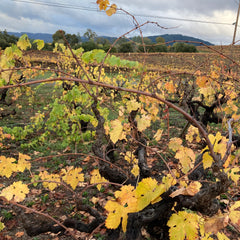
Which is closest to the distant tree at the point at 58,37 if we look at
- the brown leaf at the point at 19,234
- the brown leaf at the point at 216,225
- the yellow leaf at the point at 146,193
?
the yellow leaf at the point at 146,193

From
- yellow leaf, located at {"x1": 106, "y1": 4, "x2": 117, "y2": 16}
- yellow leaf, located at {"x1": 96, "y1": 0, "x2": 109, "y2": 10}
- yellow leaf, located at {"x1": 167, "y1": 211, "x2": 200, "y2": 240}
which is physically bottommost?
yellow leaf, located at {"x1": 167, "y1": 211, "x2": 200, "y2": 240}

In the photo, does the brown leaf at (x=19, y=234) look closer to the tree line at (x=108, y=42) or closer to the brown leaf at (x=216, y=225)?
the tree line at (x=108, y=42)

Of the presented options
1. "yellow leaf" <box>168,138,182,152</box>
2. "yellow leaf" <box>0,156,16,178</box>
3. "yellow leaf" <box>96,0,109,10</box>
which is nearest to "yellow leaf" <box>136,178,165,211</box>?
"yellow leaf" <box>168,138,182,152</box>

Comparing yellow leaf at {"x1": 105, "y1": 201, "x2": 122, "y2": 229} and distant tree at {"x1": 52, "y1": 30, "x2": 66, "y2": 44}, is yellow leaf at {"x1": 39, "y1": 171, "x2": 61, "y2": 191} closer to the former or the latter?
yellow leaf at {"x1": 105, "y1": 201, "x2": 122, "y2": 229}

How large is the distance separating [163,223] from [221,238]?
26.8 inches

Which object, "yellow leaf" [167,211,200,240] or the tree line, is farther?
the tree line

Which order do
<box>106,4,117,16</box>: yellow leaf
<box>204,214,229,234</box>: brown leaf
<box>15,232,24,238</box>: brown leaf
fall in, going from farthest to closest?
<box>15,232,24,238</box>: brown leaf < <box>106,4,117,16</box>: yellow leaf < <box>204,214,229,234</box>: brown leaf

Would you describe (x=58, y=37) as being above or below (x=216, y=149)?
above

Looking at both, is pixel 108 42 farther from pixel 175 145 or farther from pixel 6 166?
pixel 6 166

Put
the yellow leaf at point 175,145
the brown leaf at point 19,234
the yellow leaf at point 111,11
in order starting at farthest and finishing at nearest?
the brown leaf at point 19,234 < the yellow leaf at point 175,145 < the yellow leaf at point 111,11

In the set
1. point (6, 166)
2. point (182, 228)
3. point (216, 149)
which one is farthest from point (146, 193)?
point (6, 166)

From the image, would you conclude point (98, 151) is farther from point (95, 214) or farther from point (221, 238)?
point (221, 238)

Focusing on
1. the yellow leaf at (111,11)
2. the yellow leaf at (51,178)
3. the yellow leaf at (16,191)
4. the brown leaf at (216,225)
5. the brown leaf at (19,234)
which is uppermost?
the yellow leaf at (111,11)

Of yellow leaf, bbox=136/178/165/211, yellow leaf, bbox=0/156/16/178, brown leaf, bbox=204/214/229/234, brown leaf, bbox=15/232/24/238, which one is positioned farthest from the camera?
brown leaf, bbox=15/232/24/238
